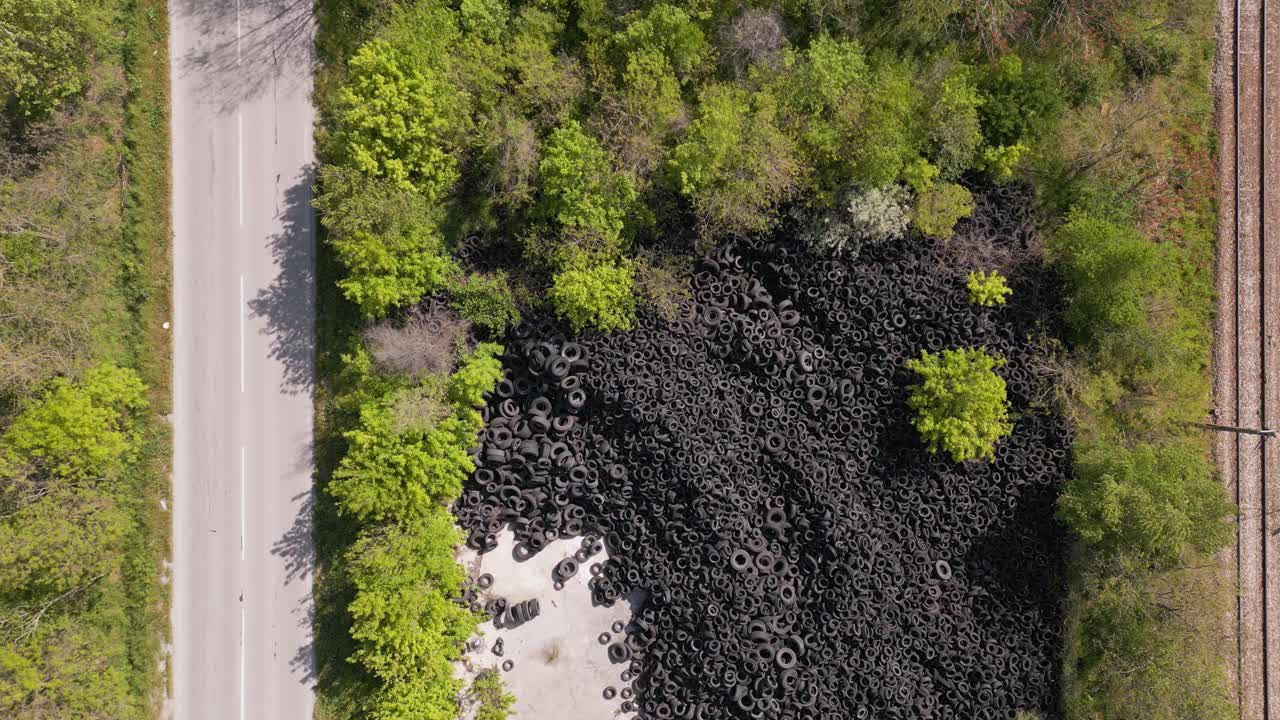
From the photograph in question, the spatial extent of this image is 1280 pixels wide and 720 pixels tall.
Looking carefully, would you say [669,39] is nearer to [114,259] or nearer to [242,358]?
[242,358]

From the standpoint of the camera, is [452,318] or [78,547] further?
[452,318]

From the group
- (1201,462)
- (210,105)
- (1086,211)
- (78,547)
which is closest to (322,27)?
(210,105)

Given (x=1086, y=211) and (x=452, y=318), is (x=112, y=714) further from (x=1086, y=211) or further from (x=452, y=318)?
(x=1086, y=211)

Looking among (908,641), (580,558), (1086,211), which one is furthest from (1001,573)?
(580,558)

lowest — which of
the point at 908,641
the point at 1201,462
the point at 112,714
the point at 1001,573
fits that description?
the point at 112,714

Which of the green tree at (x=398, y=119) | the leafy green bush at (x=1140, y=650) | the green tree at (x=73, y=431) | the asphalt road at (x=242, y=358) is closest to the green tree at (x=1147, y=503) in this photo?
the leafy green bush at (x=1140, y=650)

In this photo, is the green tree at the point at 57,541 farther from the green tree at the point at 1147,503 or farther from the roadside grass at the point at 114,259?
the green tree at the point at 1147,503

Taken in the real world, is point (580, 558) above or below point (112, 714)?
above
